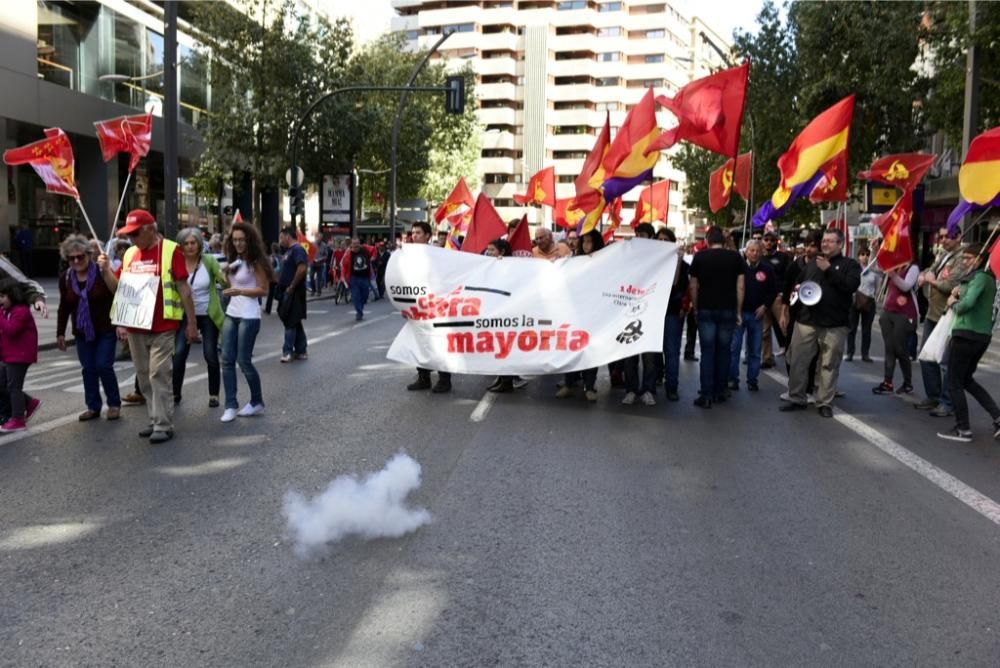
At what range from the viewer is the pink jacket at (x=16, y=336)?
294 inches

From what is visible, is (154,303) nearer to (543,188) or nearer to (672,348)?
(672,348)

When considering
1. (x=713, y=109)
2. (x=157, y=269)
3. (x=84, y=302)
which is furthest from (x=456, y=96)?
(x=157, y=269)

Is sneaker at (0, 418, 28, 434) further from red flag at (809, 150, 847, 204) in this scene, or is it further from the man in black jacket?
red flag at (809, 150, 847, 204)

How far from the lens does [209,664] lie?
11.4 ft

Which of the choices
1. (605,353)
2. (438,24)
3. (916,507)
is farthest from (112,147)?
(438,24)

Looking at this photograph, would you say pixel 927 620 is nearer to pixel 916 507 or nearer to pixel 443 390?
pixel 916 507

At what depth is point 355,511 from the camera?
17.6ft

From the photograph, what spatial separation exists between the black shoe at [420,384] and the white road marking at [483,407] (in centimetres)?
71

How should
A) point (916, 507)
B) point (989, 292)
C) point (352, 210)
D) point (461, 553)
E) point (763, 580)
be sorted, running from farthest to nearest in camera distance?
point (352, 210)
point (989, 292)
point (916, 507)
point (461, 553)
point (763, 580)

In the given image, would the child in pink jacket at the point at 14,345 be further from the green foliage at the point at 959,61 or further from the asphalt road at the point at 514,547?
the green foliage at the point at 959,61

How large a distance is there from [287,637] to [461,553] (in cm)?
122

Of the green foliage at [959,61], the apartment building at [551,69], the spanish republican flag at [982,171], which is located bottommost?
the spanish republican flag at [982,171]

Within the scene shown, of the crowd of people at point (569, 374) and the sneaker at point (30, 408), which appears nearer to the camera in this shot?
the crowd of people at point (569, 374)

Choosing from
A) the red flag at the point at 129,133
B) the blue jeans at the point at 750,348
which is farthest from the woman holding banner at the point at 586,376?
the red flag at the point at 129,133
